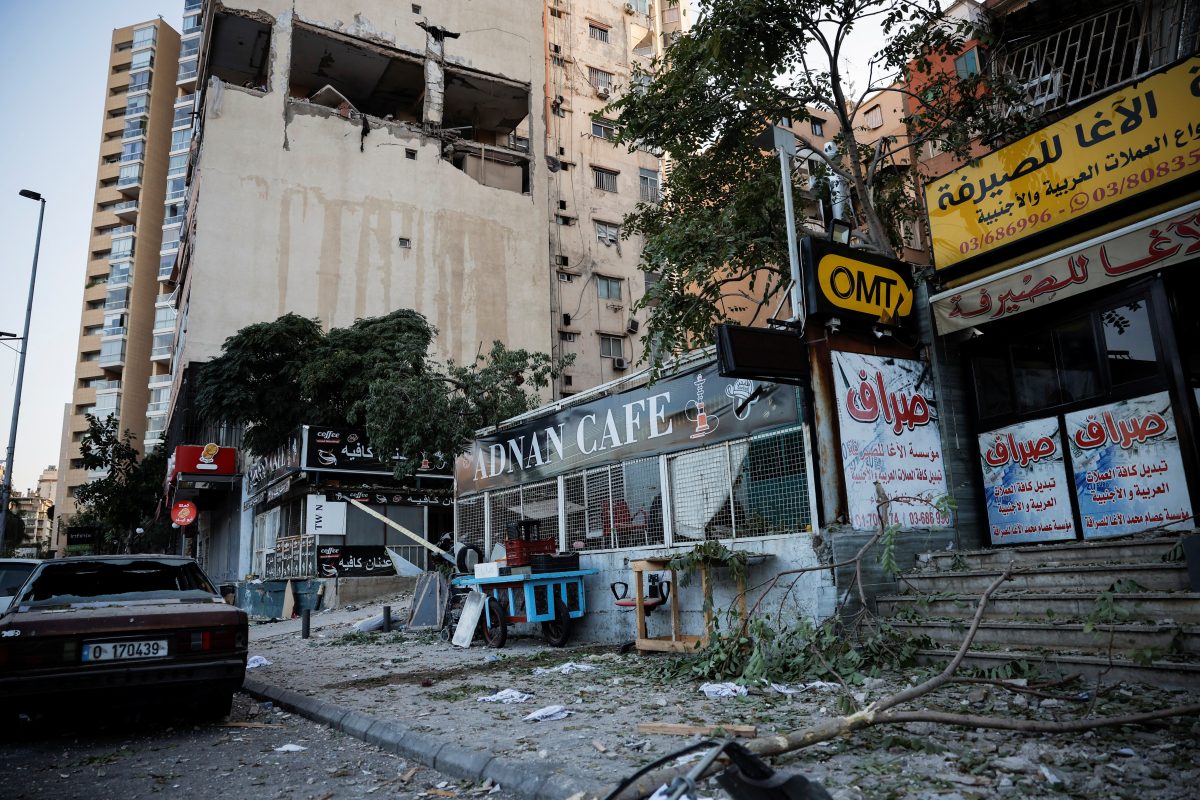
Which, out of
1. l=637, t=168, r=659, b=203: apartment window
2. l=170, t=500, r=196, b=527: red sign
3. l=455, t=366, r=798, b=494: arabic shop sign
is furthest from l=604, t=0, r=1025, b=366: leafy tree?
l=637, t=168, r=659, b=203: apartment window

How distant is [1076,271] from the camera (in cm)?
750

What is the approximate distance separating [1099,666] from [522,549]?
729 centimetres

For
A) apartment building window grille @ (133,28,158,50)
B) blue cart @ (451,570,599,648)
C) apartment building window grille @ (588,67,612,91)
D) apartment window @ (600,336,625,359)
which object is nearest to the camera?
blue cart @ (451,570,599,648)

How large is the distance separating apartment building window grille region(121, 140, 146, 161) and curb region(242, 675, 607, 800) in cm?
8125

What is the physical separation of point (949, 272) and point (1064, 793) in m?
6.91

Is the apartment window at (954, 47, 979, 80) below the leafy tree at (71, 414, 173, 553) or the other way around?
the other way around

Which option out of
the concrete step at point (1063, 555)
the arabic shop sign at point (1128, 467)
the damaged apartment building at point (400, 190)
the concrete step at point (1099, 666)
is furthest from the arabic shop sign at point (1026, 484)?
the damaged apartment building at point (400, 190)

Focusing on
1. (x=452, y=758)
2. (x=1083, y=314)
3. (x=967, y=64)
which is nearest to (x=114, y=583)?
(x=452, y=758)

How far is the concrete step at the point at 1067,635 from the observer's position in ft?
16.6

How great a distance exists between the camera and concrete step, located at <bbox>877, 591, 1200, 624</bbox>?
5.39 m

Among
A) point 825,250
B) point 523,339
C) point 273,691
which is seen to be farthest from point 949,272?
point 523,339

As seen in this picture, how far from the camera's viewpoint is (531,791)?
421 centimetres

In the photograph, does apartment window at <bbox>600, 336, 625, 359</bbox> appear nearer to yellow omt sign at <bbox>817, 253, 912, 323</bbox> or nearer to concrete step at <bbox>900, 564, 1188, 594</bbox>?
yellow omt sign at <bbox>817, 253, 912, 323</bbox>

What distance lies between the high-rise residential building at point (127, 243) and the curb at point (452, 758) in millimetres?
71018
